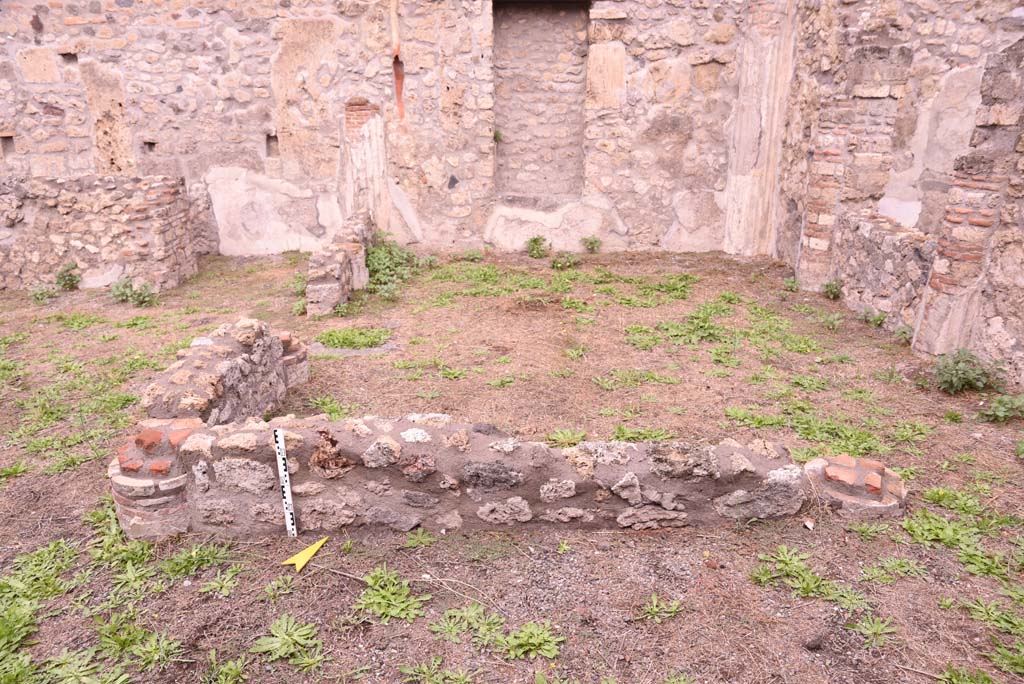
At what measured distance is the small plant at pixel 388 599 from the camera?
9.36 ft

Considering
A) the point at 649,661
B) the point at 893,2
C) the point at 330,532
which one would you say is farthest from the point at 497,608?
the point at 893,2

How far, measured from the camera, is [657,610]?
284 cm

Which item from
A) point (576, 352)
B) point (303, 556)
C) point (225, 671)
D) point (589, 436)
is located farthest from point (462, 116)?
point (225, 671)

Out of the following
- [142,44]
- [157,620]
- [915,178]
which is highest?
[142,44]

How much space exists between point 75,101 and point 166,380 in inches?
288

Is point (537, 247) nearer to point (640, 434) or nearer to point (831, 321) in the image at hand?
point (831, 321)

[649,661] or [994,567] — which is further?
[994,567]

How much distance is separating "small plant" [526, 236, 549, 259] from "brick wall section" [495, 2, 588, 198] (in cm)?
62

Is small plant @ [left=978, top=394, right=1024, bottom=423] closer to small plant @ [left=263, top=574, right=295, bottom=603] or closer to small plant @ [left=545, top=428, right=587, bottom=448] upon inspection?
small plant @ [left=545, top=428, right=587, bottom=448]

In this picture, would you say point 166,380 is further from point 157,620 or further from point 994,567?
point 994,567

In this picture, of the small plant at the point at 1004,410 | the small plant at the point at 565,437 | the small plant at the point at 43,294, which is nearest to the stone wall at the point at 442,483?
the small plant at the point at 565,437

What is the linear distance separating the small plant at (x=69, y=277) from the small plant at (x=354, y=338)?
12.5ft

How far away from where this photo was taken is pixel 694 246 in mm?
9242

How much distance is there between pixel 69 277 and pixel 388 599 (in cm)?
705
